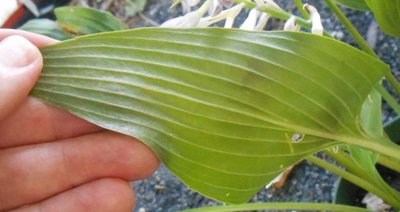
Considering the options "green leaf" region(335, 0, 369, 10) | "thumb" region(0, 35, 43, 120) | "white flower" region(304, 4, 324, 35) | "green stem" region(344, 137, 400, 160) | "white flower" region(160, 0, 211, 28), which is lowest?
"green stem" region(344, 137, 400, 160)

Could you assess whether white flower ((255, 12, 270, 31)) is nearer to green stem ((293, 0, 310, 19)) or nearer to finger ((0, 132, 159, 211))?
green stem ((293, 0, 310, 19))

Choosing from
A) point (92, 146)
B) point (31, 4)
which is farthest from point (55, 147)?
point (31, 4)

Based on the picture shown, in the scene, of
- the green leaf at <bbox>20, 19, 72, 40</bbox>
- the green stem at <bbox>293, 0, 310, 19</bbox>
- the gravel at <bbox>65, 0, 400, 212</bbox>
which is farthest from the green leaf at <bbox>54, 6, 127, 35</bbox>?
the green stem at <bbox>293, 0, 310, 19</bbox>

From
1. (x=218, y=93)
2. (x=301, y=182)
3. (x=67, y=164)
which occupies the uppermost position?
(x=218, y=93)

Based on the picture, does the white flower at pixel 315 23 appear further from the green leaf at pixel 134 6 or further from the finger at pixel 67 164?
the green leaf at pixel 134 6

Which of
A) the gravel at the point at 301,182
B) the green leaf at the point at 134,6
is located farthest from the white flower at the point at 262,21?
the green leaf at the point at 134,6

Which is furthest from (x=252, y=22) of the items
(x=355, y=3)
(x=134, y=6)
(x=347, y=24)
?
(x=134, y=6)

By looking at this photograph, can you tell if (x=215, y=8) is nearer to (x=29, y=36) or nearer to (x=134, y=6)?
(x=29, y=36)
